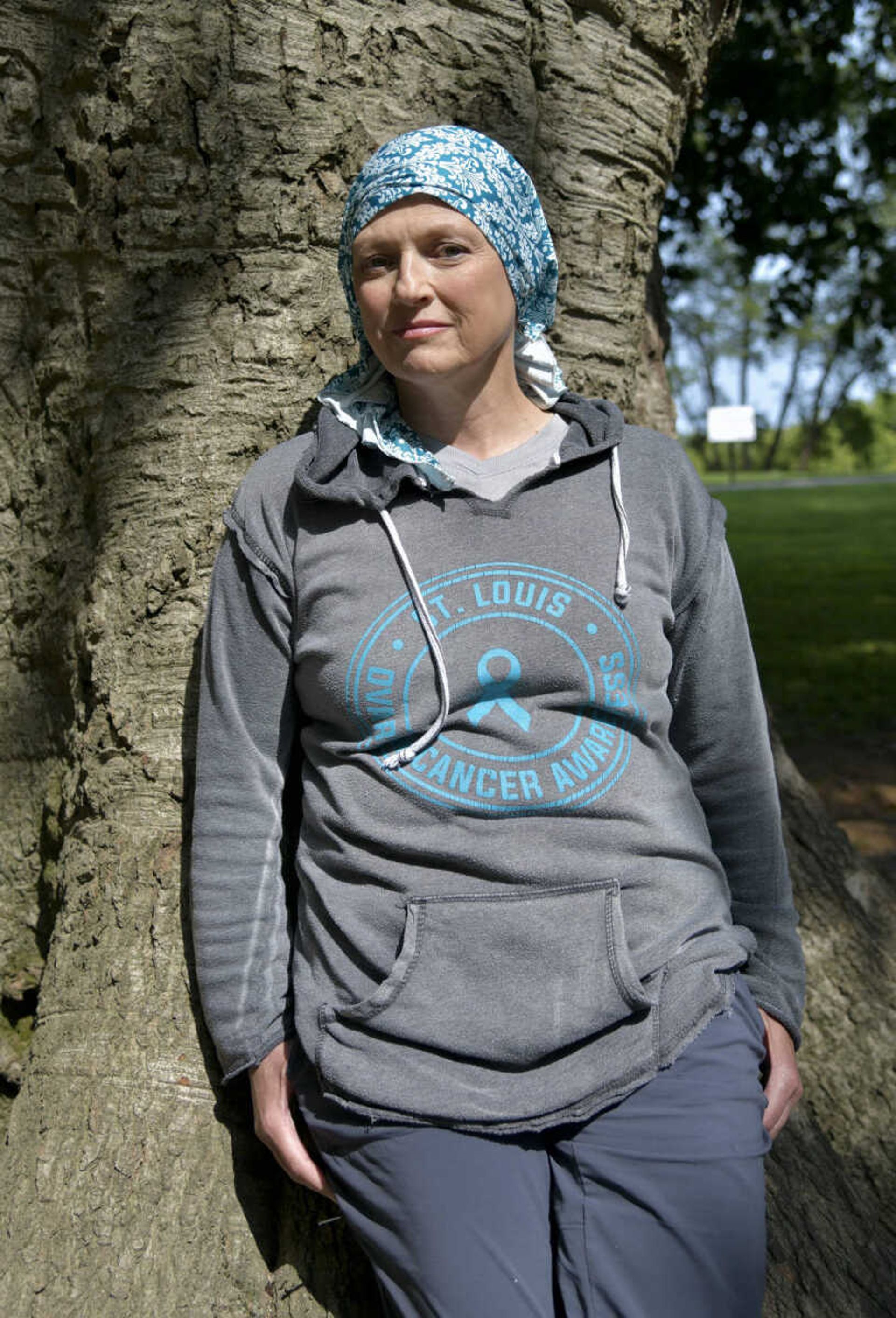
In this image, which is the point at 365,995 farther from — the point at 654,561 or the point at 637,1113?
the point at 654,561

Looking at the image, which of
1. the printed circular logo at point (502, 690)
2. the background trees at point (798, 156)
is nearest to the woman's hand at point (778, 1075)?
the printed circular logo at point (502, 690)

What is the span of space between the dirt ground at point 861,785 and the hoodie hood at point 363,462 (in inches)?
112

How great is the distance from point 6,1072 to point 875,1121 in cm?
187

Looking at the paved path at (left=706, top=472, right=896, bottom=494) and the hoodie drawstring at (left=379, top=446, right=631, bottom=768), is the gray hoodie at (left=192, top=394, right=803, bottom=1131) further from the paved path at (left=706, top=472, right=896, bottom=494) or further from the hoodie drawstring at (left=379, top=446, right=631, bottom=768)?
the paved path at (left=706, top=472, right=896, bottom=494)

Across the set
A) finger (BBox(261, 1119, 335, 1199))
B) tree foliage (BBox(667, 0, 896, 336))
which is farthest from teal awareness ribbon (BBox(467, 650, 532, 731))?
tree foliage (BBox(667, 0, 896, 336))

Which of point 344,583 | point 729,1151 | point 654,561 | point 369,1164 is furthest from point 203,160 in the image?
point 729,1151

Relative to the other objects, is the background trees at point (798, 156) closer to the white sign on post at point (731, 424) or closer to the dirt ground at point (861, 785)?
the dirt ground at point (861, 785)

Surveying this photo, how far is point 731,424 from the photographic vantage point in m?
20.0

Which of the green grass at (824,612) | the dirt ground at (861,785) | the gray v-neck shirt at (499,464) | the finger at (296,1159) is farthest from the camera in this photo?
the green grass at (824,612)

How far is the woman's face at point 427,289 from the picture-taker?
1.90 m

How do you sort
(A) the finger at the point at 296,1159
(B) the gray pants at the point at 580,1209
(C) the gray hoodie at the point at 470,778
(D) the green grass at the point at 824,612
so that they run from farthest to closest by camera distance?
(D) the green grass at the point at 824,612 → (A) the finger at the point at 296,1159 → (C) the gray hoodie at the point at 470,778 → (B) the gray pants at the point at 580,1209

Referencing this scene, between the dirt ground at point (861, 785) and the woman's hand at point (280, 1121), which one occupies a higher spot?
the woman's hand at point (280, 1121)

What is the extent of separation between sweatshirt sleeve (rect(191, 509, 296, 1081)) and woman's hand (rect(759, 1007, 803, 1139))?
807mm

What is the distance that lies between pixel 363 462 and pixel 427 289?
0.30 meters
